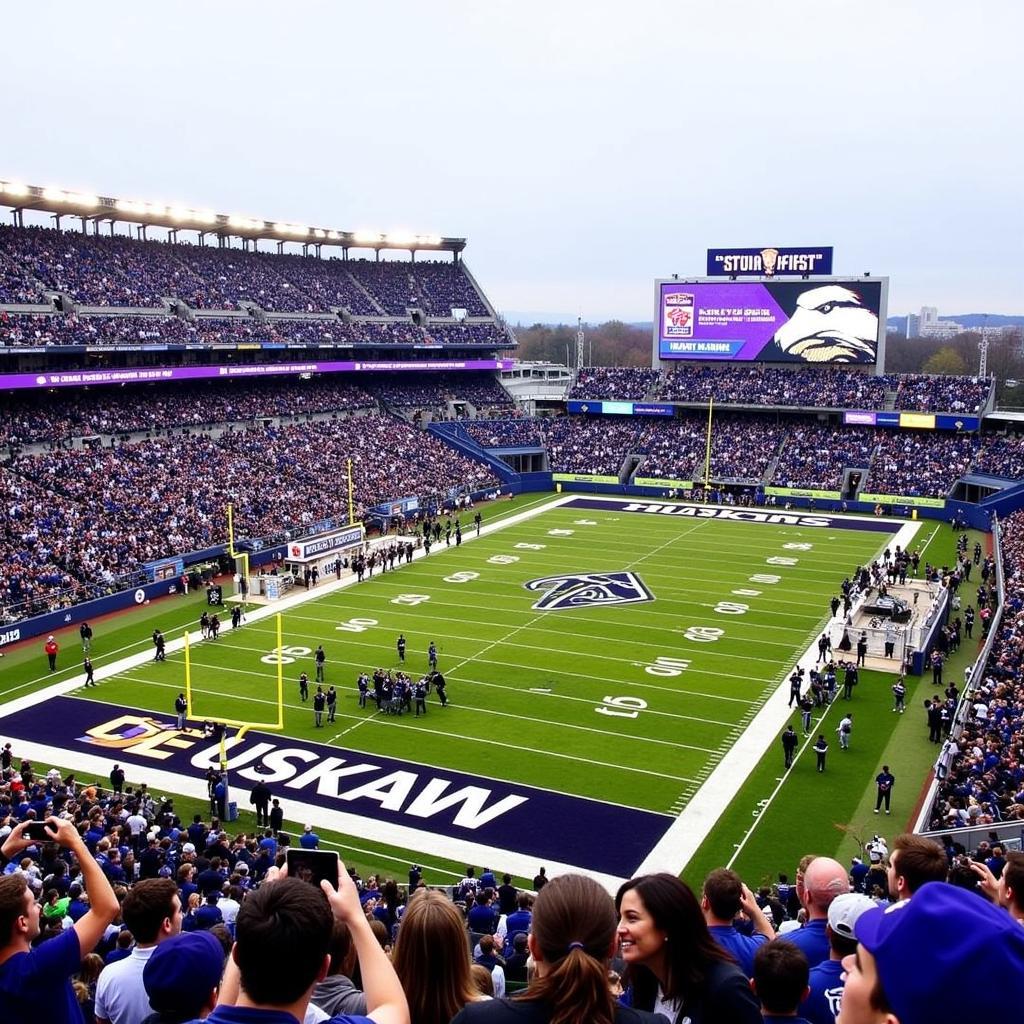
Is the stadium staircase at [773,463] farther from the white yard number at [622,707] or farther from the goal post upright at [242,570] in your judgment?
the white yard number at [622,707]

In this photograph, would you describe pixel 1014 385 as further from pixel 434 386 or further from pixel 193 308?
pixel 193 308

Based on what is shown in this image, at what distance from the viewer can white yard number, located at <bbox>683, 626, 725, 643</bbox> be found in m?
31.2

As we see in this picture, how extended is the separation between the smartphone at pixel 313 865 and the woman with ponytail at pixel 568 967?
0.92 m

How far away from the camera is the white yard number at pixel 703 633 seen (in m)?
31.2

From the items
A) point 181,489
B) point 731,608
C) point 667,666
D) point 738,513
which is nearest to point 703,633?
point 731,608

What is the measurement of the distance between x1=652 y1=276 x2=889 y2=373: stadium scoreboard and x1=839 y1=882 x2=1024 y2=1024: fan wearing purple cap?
61.8 metres

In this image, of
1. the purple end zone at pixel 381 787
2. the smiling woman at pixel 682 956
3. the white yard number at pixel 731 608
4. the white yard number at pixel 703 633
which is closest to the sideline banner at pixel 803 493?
the white yard number at pixel 731 608

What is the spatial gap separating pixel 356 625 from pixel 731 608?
1242 cm

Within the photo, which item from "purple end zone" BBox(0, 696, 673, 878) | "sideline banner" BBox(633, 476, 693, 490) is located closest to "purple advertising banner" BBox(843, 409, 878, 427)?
"sideline banner" BBox(633, 476, 693, 490)

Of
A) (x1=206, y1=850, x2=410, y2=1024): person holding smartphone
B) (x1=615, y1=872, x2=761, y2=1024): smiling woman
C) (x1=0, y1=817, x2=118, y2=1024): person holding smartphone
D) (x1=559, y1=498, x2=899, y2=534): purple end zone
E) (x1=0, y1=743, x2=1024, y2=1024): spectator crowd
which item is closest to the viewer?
(x1=0, y1=743, x2=1024, y2=1024): spectator crowd

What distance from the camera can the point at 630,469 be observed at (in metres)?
61.4

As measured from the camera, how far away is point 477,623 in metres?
32.7

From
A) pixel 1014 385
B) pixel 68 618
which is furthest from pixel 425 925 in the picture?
pixel 1014 385

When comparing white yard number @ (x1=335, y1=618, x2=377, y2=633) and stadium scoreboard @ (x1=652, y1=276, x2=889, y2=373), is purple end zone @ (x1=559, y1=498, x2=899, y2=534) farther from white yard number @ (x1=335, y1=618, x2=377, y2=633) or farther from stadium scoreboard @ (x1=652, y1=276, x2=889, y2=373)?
white yard number @ (x1=335, y1=618, x2=377, y2=633)
